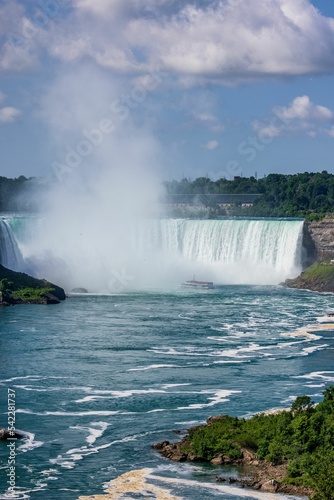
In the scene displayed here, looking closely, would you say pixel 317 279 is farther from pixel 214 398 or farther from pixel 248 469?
pixel 248 469

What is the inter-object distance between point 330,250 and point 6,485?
152ft

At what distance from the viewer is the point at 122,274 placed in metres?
66.8

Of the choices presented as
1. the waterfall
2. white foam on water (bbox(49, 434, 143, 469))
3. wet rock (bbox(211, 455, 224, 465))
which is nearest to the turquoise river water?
white foam on water (bbox(49, 434, 143, 469))

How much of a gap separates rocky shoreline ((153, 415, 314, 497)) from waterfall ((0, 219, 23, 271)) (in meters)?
39.2

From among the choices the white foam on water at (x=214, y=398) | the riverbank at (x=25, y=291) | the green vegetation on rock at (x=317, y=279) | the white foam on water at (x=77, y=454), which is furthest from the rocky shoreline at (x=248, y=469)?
the green vegetation on rock at (x=317, y=279)

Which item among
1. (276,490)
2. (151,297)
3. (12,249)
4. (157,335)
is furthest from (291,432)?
(12,249)

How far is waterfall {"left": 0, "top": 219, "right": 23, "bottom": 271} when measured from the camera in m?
62.4

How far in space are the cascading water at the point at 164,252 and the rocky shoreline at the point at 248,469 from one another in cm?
3733

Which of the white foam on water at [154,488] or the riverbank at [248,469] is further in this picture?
the riverbank at [248,469]

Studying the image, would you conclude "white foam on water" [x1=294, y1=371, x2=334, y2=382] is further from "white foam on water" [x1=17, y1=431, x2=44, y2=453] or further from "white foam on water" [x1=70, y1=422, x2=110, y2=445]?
"white foam on water" [x1=17, y1=431, x2=44, y2=453]

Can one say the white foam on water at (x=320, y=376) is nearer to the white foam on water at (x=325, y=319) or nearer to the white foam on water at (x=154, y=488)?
the white foam on water at (x=154, y=488)

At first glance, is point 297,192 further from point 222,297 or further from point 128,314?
point 128,314

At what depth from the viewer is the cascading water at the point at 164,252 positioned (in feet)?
212

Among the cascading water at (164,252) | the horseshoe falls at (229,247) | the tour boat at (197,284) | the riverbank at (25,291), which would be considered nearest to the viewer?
the riverbank at (25,291)
